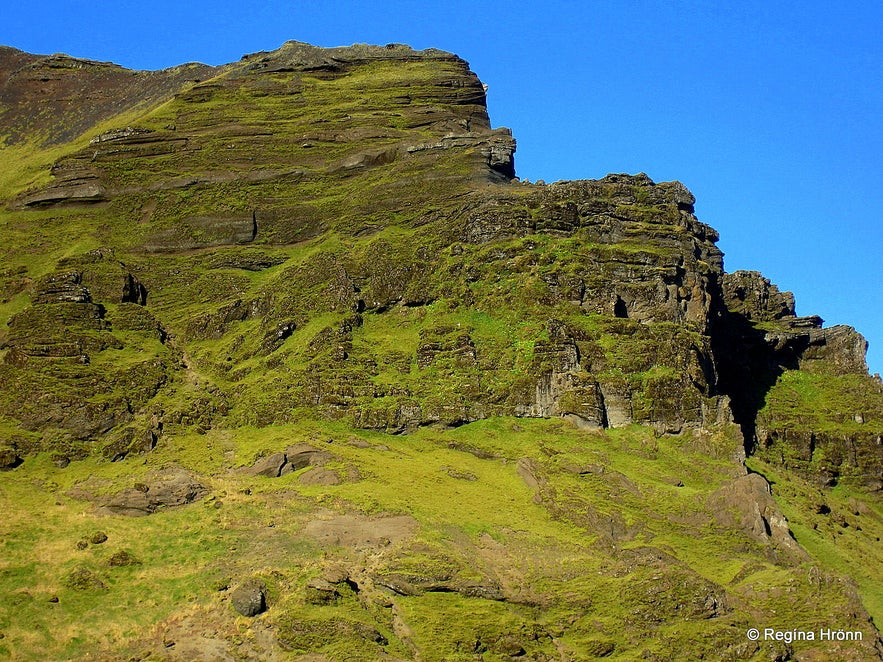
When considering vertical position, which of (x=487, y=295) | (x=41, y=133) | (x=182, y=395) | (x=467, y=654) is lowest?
(x=467, y=654)

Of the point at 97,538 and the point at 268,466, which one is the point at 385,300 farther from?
the point at 97,538

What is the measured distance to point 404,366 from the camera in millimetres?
80188

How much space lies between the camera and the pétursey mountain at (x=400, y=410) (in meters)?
54.8

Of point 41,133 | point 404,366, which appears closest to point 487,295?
point 404,366

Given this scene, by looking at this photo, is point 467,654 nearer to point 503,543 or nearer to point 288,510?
Result: point 503,543

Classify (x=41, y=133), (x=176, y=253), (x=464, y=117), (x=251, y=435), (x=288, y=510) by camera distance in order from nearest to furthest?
(x=288, y=510) → (x=251, y=435) → (x=176, y=253) → (x=464, y=117) → (x=41, y=133)

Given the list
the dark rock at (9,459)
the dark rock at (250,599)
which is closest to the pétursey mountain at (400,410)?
the dark rock at (250,599)

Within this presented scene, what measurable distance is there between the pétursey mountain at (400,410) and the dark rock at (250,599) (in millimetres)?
172

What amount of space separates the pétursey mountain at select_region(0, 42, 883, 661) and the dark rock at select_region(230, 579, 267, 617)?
0.57ft

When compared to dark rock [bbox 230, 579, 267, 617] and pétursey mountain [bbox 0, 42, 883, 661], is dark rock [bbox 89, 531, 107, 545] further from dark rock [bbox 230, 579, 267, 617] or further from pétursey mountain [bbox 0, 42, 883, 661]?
dark rock [bbox 230, 579, 267, 617]

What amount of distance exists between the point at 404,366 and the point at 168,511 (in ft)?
73.0

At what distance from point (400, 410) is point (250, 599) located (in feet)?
81.2

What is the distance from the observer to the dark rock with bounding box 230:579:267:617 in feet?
175

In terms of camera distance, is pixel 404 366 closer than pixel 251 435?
No
